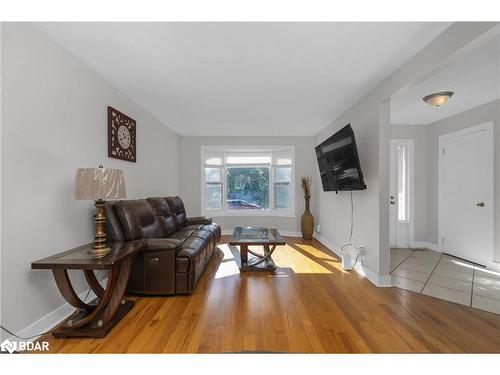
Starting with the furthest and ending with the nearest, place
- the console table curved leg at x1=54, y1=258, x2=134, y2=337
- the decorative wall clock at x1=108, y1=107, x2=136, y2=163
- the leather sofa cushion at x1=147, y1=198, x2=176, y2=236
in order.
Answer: the leather sofa cushion at x1=147, y1=198, x2=176, y2=236
the decorative wall clock at x1=108, y1=107, x2=136, y2=163
the console table curved leg at x1=54, y1=258, x2=134, y2=337

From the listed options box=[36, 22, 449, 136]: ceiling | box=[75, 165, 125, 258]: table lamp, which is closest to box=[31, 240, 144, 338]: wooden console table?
box=[75, 165, 125, 258]: table lamp

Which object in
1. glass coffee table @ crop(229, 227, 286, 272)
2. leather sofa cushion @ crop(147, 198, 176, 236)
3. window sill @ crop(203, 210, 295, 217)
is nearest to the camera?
glass coffee table @ crop(229, 227, 286, 272)

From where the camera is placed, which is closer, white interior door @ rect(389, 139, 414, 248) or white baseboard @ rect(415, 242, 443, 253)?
white baseboard @ rect(415, 242, 443, 253)

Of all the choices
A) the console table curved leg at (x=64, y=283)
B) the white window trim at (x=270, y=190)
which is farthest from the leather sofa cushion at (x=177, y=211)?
the console table curved leg at (x=64, y=283)

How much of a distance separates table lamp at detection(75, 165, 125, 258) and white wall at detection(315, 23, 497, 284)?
9.00 ft

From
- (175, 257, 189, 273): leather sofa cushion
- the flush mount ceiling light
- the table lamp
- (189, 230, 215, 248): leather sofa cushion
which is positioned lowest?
(175, 257, 189, 273): leather sofa cushion

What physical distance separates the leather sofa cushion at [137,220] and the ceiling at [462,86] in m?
3.22

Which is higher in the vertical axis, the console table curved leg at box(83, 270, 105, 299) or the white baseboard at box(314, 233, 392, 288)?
the console table curved leg at box(83, 270, 105, 299)

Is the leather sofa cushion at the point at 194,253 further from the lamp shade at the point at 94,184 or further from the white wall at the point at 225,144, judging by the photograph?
the white wall at the point at 225,144

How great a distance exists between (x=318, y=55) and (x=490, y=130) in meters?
3.08

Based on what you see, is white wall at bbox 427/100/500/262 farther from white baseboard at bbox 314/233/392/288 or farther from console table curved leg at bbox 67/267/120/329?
console table curved leg at bbox 67/267/120/329

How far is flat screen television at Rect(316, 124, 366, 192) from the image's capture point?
274cm
